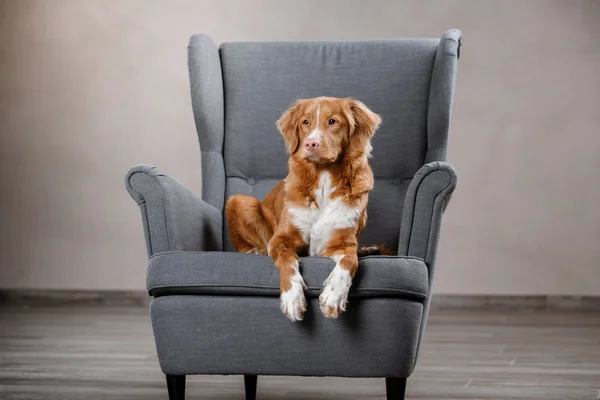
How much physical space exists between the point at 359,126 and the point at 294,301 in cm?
72

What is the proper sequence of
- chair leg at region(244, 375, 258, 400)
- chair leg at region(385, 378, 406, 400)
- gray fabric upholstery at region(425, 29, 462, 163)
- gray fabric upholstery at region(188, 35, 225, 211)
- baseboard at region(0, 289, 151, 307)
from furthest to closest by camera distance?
baseboard at region(0, 289, 151, 307)
gray fabric upholstery at region(188, 35, 225, 211)
gray fabric upholstery at region(425, 29, 462, 163)
chair leg at region(244, 375, 258, 400)
chair leg at region(385, 378, 406, 400)

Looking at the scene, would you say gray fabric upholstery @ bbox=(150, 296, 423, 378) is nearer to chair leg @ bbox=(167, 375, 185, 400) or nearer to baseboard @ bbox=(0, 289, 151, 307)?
chair leg @ bbox=(167, 375, 185, 400)

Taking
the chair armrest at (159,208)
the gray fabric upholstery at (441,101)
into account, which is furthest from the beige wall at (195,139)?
the chair armrest at (159,208)

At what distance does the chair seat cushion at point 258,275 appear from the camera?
2344mm

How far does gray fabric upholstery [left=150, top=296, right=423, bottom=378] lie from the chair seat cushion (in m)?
0.03

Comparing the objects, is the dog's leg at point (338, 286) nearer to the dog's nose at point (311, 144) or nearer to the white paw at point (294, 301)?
the white paw at point (294, 301)

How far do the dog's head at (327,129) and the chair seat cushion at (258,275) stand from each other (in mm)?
376

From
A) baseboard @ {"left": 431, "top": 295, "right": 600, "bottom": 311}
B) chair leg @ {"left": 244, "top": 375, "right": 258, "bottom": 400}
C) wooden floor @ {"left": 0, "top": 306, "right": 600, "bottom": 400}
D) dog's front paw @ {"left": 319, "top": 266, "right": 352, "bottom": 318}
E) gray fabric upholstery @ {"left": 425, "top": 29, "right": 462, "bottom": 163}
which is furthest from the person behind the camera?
baseboard @ {"left": 431, "top": 295, "right": 600, "bottom": 311}

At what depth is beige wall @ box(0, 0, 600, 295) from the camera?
586 centimetres

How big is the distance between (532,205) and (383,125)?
Answer: 2.82m

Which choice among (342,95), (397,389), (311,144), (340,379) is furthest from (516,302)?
(311,144)

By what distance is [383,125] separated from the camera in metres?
3.43

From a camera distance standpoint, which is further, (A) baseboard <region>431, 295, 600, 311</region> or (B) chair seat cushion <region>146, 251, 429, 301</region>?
(A) baseboard <region>431, 295, 600, 311</region>

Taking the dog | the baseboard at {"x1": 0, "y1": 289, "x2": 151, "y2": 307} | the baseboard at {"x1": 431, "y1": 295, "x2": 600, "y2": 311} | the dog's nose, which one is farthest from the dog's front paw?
the baseboard at {"x1": 0, "y1": 289, "x2": 151, "y2": 307}
